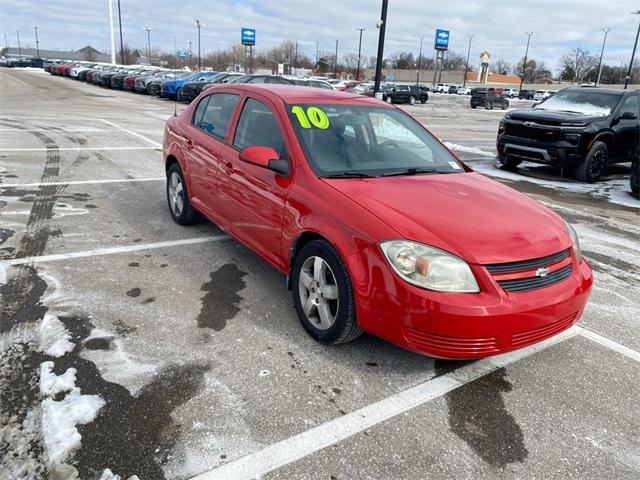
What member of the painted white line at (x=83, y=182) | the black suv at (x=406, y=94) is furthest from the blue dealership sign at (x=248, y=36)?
the painted white line at (x=83, y=182)

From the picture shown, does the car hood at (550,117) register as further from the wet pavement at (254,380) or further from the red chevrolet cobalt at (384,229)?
the red chevrolet cobalt at (384,229)

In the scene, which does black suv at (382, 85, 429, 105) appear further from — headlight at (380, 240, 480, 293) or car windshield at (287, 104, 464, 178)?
headlight at (380, 240, 480, 293)

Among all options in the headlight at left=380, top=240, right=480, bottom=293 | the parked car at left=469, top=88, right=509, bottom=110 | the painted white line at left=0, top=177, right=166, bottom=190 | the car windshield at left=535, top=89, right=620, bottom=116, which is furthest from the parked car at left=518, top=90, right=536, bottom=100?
the headlight at left=380, top=240, right=480, bottom=293

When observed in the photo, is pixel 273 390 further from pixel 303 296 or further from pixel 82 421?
pixel 82 421

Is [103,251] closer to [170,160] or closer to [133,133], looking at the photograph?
[170,160]

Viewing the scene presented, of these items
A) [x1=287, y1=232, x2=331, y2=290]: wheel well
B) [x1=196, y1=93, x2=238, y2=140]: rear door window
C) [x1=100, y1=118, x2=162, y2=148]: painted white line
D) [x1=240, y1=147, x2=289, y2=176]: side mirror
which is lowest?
[x1=100, y1=118, x2=162, y2=148]: painted white line

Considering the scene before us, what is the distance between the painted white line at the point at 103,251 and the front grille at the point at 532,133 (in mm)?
6930

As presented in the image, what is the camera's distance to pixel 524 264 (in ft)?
9.40

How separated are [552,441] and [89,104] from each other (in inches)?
883

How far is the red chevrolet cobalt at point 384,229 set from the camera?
8.92 feet

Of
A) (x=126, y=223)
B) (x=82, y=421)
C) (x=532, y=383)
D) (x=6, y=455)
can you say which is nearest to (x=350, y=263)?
(x=532, y=383)

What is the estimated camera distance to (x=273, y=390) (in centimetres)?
285

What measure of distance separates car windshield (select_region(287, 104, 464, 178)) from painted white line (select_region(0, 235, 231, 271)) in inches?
Answer: 78.0

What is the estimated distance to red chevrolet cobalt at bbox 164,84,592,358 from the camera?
107 inches
